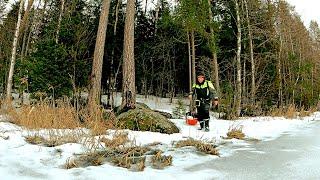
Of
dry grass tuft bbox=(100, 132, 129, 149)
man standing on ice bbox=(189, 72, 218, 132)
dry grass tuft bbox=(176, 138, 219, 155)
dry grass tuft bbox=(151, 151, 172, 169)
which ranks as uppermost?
man standing on ice bbox=(189, 72, 218, 132)

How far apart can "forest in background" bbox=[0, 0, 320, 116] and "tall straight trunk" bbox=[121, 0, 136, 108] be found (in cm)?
8

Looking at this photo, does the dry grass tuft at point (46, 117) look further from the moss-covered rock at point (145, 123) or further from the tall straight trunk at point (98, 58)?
the tall straight trunk at point (98, 58)

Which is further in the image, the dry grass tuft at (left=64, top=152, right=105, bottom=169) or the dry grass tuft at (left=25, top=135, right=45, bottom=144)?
the dry grass tuft at (left=25, top=135, right=45, bottom=144)

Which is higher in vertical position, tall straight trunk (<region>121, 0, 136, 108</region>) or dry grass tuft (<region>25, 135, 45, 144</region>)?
tall straight trunk (<region>121, 0, 136, 108</region>)

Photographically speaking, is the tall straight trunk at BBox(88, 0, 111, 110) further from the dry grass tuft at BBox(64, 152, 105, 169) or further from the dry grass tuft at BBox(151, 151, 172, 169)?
the dry grass tuft at BBox(151, 151, 172, 169)

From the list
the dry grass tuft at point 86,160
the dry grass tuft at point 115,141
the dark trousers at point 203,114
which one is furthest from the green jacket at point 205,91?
the dry grass tuft at point 86,160

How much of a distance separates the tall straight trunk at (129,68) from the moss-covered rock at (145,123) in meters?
2.88

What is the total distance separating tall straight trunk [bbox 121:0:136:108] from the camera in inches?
492

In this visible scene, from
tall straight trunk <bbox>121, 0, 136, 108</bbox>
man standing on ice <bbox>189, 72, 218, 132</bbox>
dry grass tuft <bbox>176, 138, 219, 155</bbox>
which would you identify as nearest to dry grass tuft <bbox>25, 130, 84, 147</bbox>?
dry grass tuft <bbox>176, 138, 219, 155</bbox>

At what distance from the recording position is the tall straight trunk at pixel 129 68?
Answer: 12.5 m

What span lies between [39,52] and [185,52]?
14.8 metres

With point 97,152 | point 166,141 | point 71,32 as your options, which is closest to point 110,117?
point 166,141

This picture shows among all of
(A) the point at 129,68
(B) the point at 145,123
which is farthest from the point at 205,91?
(A) the point at 129,68

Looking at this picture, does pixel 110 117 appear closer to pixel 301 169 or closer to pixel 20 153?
pixel 20 153
